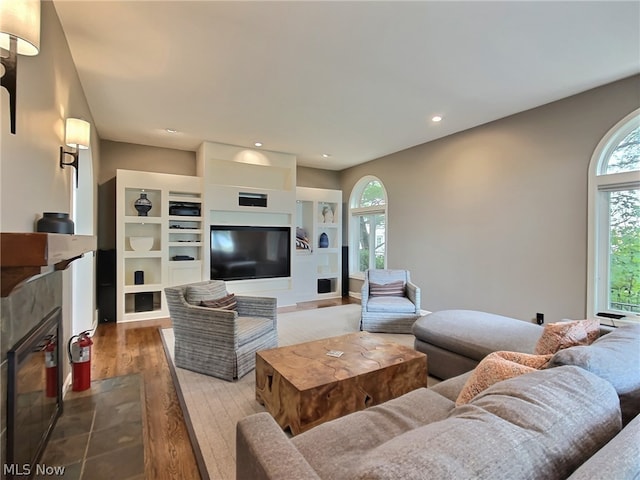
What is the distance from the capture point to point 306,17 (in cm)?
217

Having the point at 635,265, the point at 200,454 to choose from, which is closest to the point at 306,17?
the point at 200,454

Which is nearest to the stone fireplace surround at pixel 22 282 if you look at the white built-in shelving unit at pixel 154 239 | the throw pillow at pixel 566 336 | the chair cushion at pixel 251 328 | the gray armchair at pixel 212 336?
the gray armchair at pixel 212 336

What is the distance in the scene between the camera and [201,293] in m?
3.11

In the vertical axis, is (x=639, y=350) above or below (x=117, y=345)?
above

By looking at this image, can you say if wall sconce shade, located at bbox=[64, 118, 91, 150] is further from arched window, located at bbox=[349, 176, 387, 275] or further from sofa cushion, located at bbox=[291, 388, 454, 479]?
arched window, located at bbox=[349, 176, 387, 275]

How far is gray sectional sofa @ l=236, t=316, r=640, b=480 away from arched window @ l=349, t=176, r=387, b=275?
16.0ft

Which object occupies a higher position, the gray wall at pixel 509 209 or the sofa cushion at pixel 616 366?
the gray wall at pixel 509 209

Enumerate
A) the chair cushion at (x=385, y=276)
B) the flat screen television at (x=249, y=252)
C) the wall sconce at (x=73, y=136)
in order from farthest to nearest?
the flat screen television at (x=249, y=252) → the chair cushion at (x=385, y=276) → the wall sconce at (x=73, y=136)

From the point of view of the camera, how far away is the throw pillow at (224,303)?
121 inches

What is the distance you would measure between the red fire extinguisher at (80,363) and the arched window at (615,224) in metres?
4.76

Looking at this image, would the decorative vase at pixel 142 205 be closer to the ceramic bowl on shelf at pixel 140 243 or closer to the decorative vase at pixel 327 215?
the ceramic bowl on shelf at pixel 140 243

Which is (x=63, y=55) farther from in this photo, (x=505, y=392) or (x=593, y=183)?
(x=593, y=183)

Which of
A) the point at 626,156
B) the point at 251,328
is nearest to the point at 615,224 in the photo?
the point at 626,156

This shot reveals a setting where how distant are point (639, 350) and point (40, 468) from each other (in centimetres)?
300
